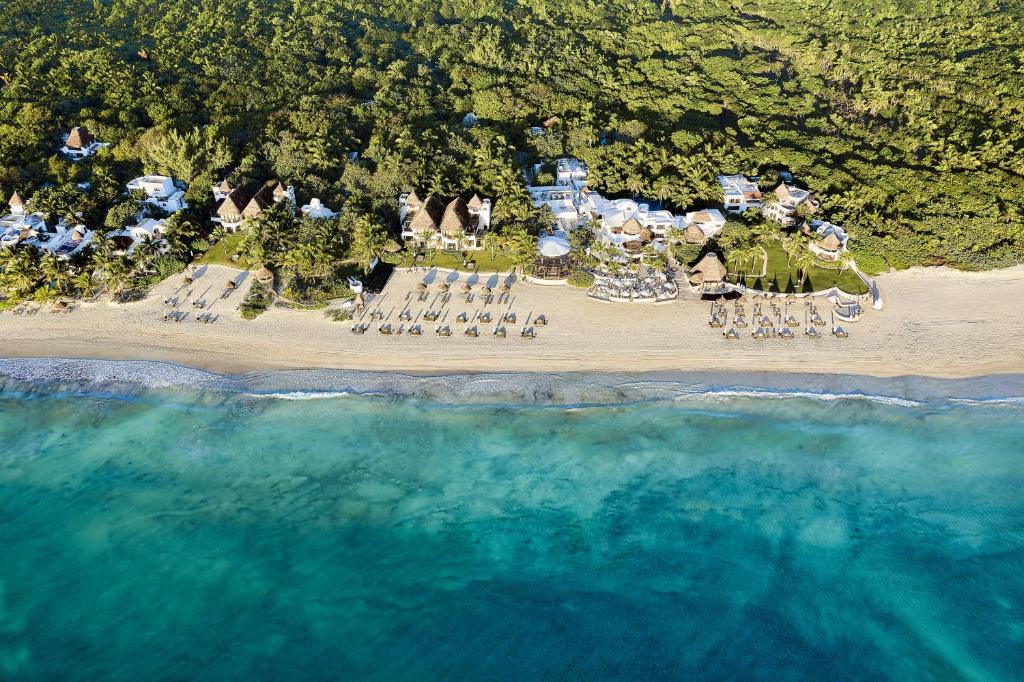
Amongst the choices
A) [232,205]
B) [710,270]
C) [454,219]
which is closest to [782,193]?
[710,270]

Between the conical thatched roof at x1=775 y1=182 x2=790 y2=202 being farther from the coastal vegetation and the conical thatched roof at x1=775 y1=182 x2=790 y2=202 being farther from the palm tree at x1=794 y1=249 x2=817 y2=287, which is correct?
the palm tree at x1=794 y1=249 x2=817 y2=287

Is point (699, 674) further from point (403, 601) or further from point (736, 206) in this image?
point (736, 206)

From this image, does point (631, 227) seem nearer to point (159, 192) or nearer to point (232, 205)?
point (232, 205)

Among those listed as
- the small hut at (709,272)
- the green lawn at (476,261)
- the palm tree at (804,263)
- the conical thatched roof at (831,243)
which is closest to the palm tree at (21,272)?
the green lawn at (476,261)

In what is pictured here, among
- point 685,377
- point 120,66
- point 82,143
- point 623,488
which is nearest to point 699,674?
point 623,488

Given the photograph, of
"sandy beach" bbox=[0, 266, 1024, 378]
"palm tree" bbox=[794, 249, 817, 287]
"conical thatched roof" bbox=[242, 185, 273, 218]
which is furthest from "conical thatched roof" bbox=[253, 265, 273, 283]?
"palm tree" bbox=[794, 249, 817, 287]

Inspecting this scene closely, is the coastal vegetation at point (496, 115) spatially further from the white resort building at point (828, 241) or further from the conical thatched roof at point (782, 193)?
the conical thatched roof at point (782, 193)
